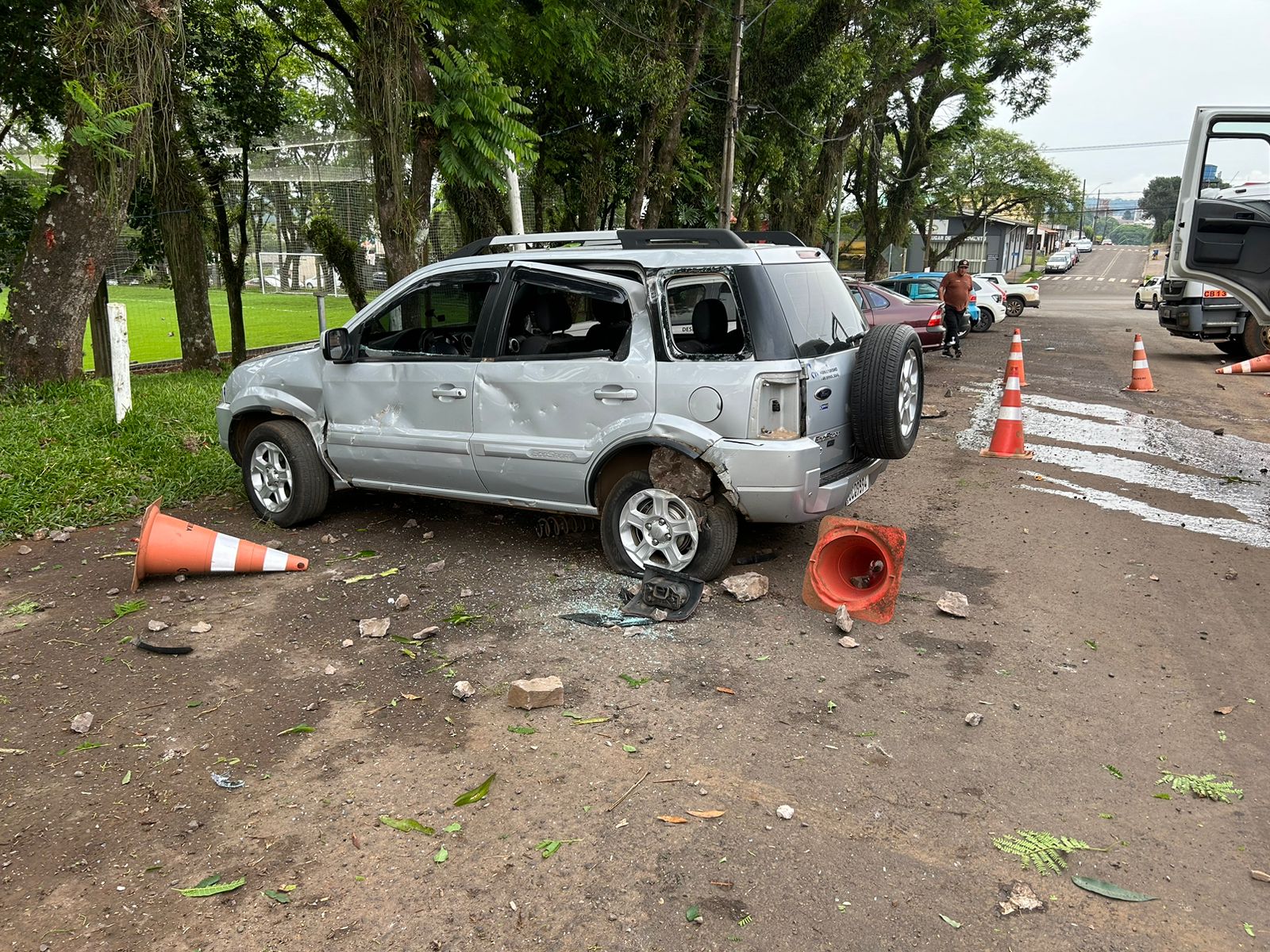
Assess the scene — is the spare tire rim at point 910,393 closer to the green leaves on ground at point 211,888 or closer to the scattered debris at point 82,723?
the green leaves on ground at point 211,888

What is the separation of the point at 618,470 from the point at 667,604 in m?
0.87

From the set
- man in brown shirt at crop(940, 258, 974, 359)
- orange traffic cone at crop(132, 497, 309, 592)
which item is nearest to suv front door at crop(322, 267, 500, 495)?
orange traffic cone at crop(132, 497, 309, 592)

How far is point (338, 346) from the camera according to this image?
246 inches

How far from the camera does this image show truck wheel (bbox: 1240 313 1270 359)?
1502 cm

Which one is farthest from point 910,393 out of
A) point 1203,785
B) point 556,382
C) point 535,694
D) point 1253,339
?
point 1253,339

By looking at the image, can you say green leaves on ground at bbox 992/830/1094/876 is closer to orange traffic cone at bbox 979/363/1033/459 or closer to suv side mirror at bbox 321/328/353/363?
suv side mirror at bbox 321/328/353/363

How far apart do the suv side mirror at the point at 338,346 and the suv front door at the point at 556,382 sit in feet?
3.48

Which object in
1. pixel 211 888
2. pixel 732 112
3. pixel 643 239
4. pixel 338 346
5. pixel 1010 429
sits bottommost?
pixel 211 888

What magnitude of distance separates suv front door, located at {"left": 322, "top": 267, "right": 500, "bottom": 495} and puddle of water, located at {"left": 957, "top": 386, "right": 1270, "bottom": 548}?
4783mm

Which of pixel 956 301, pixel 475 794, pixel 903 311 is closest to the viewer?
pixel 475 794

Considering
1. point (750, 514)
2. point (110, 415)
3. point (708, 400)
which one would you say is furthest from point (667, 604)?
point (110, 415)

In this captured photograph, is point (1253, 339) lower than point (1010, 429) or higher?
higher

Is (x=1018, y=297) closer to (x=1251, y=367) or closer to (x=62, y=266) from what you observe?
(x=1251, y=367)

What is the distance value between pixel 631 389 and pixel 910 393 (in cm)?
177
